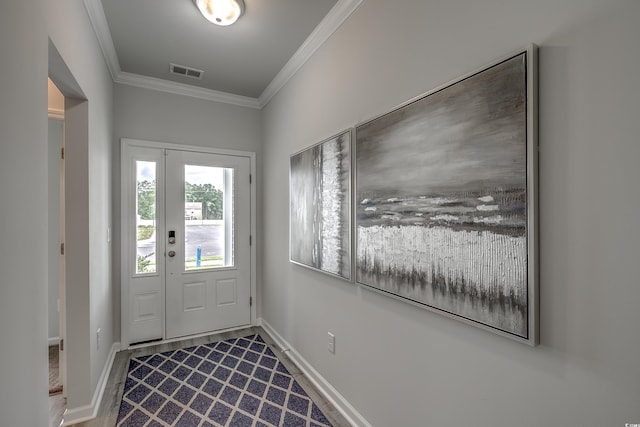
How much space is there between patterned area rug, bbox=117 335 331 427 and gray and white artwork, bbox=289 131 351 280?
0.94 metres

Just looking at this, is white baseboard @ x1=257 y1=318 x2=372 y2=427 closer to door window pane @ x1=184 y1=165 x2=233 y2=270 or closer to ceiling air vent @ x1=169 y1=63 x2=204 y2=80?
door window pane @ x1=184 y1=165 x2=233 y2=270

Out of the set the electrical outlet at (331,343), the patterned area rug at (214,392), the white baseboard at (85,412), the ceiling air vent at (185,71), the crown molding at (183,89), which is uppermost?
the ceiling air vent at (185,71)

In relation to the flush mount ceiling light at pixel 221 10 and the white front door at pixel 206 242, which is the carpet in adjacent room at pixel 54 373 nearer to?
the white front door at pixel 206 242

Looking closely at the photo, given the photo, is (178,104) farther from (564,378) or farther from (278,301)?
(564,378)

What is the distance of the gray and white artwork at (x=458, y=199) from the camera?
1032 millimetres

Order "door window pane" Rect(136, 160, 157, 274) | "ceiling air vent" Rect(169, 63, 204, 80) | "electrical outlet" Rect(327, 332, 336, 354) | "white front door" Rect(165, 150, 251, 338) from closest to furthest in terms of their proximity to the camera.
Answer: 1. "electrical outlet" Rect(327, 332, 336, 354)
2. "ceiling air vent" Rect(169, 63, 204, 80)
3. "door window pane" Rect(136, 160, 157, 274)
4. "white front door" Rect(165, 150, 251, 338)

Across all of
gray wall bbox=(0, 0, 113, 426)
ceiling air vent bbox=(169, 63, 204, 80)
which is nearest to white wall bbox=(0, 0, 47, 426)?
gray wall bbox=(0, 0, 113, 426)

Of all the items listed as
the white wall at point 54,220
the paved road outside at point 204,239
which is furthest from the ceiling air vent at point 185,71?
the paved road outside at point 204,239

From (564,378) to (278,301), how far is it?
2558mm

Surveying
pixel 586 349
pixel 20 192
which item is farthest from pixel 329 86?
pixel 586 349

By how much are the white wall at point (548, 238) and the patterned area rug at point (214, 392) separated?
1.80 feet

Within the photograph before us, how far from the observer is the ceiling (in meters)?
2.05

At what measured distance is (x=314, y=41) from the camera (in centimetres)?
238

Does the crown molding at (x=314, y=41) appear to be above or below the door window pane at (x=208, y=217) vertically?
above
